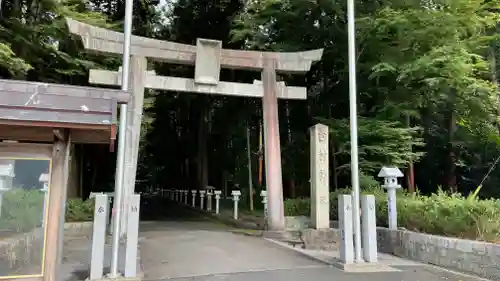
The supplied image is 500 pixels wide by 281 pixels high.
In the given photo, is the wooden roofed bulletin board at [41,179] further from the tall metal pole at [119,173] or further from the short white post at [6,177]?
the tall metal pole at [119,173]

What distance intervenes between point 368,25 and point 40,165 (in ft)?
41.6

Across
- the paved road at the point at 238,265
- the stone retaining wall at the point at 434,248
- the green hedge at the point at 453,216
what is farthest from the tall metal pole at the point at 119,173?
→ the green hedge at the point at 453,216

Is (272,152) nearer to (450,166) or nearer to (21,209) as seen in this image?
(21,209)

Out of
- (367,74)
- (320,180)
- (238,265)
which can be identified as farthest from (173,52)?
(367,74)

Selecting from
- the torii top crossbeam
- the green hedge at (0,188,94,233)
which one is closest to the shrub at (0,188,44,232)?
the green hedge at (0,188,94,233)

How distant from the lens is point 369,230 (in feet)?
28.2

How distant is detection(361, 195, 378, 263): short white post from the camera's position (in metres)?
8.56

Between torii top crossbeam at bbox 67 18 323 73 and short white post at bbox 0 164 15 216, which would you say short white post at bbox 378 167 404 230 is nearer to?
torii top crossbeam at bbox 67 18 323 73

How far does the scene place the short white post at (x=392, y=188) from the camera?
11008mm

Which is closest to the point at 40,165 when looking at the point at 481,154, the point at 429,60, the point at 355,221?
the point at 355,221

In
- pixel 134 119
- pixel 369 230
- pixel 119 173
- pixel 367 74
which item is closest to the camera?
pixel 119 173

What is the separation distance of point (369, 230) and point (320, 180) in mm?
4561

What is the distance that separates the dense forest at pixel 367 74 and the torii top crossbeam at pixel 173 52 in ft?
6.74

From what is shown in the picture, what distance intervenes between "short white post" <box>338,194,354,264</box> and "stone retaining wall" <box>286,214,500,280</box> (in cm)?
210
